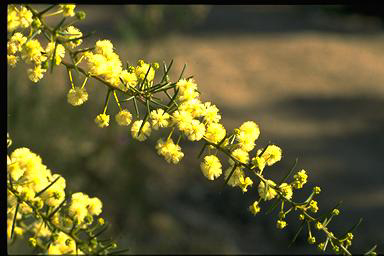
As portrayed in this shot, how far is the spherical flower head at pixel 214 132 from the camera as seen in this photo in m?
1.22

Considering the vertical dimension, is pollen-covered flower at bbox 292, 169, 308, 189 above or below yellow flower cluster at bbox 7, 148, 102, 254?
above

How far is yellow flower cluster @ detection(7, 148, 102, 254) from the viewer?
1234 mm

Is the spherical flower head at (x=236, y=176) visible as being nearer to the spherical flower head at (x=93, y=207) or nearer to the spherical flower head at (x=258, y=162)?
the spherical flower head at (x=258, y=162)

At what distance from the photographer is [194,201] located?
5.02 meters

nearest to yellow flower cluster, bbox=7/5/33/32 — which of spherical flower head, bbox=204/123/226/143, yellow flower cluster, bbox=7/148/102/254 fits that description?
yellow flower cluster, bbox=7/148/102/254

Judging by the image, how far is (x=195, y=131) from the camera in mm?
1192

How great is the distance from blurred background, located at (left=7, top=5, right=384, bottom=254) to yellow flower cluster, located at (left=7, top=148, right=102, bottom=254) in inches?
74.3

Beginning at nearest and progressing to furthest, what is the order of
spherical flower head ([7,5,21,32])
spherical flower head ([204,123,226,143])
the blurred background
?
spherical flower head ([7,5,21,32])
spherical flower head ([204,123,226,143])
the blurred background

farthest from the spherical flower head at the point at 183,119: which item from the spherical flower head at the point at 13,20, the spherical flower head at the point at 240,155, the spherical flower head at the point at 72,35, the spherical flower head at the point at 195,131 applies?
the spherical flower head at the point at 13,20

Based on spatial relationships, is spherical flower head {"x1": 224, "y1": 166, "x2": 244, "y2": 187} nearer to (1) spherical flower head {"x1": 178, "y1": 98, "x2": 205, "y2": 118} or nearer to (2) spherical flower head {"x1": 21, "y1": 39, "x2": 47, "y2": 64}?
(1) spherical flower head {"x1": 178, "y1": 98, "x2": 205, "y2": 118}

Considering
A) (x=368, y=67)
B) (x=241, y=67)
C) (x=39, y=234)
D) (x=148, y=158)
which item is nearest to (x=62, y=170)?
(x=148, y=158)

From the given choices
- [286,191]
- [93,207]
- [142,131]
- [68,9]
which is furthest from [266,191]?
[68,9]

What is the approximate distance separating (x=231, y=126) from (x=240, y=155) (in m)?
4.99
